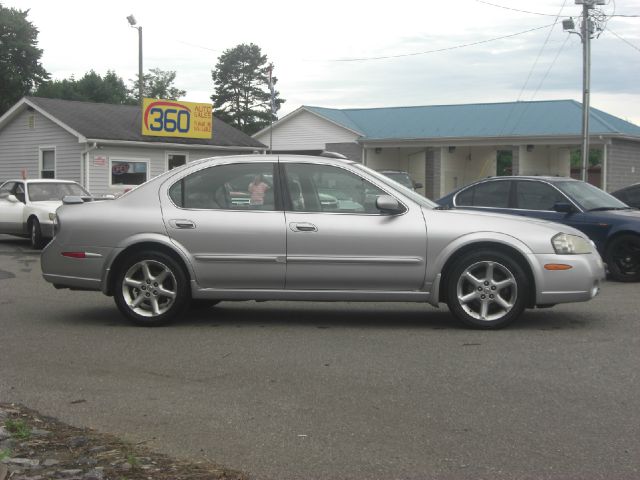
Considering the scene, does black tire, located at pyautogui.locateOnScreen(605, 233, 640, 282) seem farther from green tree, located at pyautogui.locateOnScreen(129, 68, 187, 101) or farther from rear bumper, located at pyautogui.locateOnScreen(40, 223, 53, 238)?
green tree, located at pyautogui.locateOnScreen(129, 68, 187, 101)

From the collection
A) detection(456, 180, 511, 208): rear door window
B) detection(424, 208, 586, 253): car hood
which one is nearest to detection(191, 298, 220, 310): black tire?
detection(424, 208, 586, 253): car hood

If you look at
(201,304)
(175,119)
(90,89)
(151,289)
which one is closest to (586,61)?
(175,119)

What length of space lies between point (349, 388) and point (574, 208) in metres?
7.33

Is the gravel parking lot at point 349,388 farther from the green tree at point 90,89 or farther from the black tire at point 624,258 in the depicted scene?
the green tree at point 90,89

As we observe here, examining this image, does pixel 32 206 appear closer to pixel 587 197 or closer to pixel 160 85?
pixel 587 197

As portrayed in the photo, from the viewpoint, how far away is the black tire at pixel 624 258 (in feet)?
39.2

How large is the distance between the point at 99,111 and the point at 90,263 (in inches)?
997

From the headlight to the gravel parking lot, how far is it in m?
0.72

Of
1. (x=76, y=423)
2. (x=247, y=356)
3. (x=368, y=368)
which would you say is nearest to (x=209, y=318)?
(x=247, y=356)

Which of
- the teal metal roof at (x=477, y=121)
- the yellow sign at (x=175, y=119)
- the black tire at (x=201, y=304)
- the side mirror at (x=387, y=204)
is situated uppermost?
the teal metal roof at (x=477, y=121)

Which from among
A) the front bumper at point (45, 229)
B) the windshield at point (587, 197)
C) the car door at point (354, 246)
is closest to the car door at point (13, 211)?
the front bumper at point (45, 229)

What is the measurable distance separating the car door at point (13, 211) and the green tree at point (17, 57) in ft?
162

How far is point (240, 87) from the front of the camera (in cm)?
9275

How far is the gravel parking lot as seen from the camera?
14.3 feet
